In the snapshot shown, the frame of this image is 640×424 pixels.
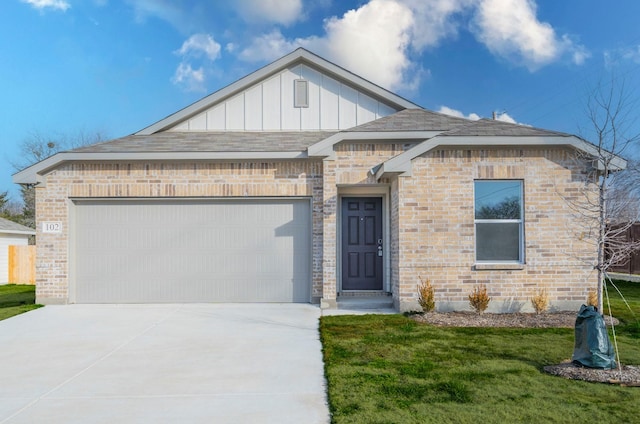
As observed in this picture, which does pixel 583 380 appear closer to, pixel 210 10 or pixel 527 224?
pixel 527 224

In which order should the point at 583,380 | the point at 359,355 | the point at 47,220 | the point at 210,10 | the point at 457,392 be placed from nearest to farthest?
the point at 457,392, the point at 583,380, the point at 359,355, the point at 47,220, the point at 210,10

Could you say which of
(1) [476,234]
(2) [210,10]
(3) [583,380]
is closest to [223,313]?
(1) [476,234]

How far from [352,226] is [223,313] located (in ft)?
12.0

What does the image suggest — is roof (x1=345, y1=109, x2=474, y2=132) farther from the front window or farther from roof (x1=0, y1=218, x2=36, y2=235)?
roof (x1=0, y1=218, x2=36, y2=235)

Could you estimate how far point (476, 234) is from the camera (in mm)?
10156

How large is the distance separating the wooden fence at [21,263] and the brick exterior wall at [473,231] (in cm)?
1780

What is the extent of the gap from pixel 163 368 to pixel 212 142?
6.92 m

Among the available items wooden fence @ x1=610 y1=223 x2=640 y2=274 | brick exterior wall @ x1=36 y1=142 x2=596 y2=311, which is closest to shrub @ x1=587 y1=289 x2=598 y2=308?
brick exterior wall @ x1=36 y1=142 x2=596 y2=311

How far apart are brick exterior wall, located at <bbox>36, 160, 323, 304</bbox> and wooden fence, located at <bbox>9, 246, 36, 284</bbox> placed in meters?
11.2

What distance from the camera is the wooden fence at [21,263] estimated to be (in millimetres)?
21078

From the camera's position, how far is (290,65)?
1313 cm

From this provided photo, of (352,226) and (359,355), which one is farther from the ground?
(352,226)

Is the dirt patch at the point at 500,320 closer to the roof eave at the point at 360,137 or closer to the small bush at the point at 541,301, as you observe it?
the small bush at the point at 541,301

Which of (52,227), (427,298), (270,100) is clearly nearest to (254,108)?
(270,100)
